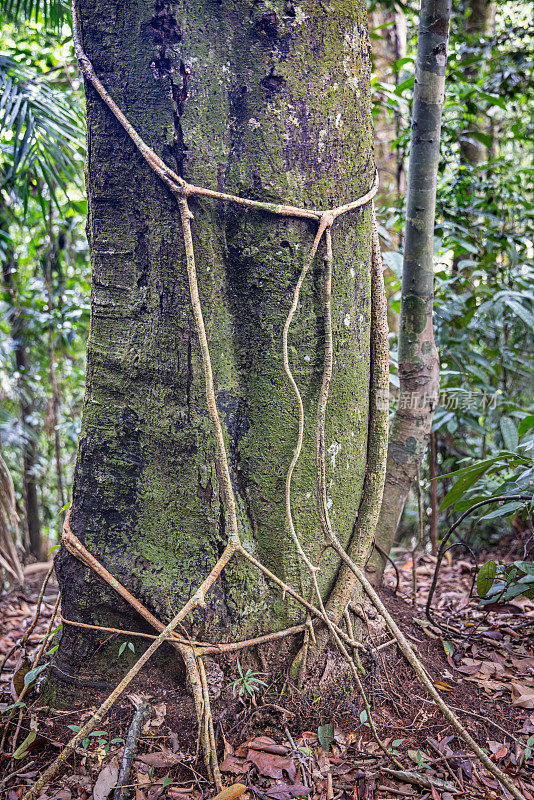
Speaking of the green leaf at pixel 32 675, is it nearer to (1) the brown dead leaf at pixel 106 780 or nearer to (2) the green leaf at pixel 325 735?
(1) the brown dead leaf at pixel 106 780

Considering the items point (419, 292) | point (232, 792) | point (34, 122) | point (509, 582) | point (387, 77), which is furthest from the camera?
point (387, 77)

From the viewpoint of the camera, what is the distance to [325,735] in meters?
1.32

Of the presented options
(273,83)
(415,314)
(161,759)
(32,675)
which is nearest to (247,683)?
(161,759)

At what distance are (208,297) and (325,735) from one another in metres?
1.13

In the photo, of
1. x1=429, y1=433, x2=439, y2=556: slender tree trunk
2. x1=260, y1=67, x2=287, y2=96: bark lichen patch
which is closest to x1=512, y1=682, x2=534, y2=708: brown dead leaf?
x1=429, y1=433, x2=439, y2=556: slender tree trunk

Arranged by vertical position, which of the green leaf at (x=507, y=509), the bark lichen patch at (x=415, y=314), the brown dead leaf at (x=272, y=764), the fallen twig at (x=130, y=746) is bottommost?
the brown dead leaf at (x=272, y=764)

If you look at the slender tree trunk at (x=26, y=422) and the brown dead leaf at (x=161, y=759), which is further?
the slender tree trunk at (x=26, y=422)

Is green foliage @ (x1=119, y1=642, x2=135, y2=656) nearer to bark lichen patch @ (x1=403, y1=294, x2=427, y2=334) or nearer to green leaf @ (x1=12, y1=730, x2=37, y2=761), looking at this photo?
green leaf @ (x1=12, y1=730, x2=37, y2=761)

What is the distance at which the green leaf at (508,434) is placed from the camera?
99.9 inches

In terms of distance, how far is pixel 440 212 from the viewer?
2.90 metres

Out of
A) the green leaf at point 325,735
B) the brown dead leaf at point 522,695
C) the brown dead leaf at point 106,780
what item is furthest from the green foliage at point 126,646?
the brown dead leaf at point 522,695

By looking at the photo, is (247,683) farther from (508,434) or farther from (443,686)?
(508,434)

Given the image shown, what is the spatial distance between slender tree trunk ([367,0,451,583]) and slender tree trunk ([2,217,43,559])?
2882 millimetres

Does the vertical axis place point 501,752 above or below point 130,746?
below
